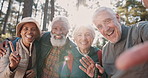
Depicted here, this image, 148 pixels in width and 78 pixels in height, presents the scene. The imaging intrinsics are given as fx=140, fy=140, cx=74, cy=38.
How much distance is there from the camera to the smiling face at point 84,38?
2851 millimetres

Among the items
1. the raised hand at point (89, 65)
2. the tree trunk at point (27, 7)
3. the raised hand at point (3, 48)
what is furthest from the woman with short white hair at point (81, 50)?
the tree trunk at point (27, 7)

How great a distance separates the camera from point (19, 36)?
3.07 m

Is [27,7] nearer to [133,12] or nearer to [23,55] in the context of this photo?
[23,55]

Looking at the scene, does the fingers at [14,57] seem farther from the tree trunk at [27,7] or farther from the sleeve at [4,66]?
the tree trunk at [27,7]

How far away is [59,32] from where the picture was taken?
3119 millimetres

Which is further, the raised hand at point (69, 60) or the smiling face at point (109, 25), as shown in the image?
the raised hand at point (69, 60)

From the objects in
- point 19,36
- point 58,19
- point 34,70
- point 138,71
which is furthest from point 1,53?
point 138,71

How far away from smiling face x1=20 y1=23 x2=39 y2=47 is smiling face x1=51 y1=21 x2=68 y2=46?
389mm

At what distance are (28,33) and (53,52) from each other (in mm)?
653

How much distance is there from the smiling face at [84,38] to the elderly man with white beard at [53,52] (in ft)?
0.92

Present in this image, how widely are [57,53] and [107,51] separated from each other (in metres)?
1.12

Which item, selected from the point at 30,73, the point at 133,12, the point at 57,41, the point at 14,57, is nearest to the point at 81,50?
the point at 57,41

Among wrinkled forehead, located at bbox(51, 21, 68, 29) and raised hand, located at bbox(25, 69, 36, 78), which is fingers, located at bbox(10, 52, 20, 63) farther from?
wrinkled forehead, located at bbox(51, 21, 68, 29)

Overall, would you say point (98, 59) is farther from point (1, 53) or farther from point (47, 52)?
point (1, 53)
